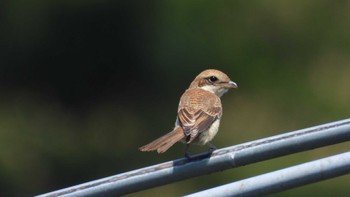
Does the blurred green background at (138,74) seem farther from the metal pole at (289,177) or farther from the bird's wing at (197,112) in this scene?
the metal pole at (289,177)

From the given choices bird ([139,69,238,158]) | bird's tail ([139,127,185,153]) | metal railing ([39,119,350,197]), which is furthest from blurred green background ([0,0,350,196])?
metal railing ([39,119,350,197])

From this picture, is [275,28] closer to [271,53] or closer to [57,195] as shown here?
[271,53]

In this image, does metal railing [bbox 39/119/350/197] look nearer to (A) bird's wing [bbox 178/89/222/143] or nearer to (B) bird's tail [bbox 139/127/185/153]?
(B) bird's tail [bbox 139/127/185/153]

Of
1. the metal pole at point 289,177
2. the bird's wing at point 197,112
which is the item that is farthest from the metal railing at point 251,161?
the bird's wing at point 197,112

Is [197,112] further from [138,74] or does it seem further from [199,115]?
[138,74]

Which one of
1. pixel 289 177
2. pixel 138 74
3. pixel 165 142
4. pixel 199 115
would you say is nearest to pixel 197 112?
pixel 199 115

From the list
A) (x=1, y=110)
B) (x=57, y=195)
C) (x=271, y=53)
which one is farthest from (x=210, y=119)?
(x=1, y=110)
